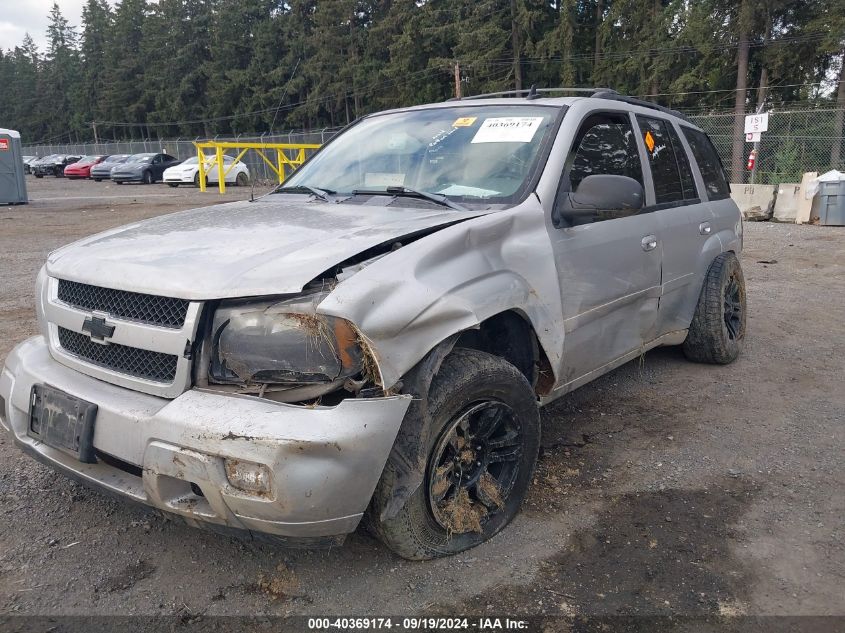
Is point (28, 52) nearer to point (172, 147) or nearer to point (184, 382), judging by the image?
point (172, 147)

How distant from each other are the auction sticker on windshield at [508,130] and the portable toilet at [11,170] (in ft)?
66.2

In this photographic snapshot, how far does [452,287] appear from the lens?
2.52m

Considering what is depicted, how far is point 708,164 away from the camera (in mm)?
5043

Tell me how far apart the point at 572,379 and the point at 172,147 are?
→ 51.7 metres

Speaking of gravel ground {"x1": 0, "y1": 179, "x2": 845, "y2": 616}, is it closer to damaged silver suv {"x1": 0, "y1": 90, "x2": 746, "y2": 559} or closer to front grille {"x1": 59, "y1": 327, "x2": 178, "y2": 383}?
damaged silver suv {"x1": 0, "y1": 90, "x2": 746, "y2": 559}

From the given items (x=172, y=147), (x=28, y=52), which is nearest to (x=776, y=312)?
(x=172, y=147)

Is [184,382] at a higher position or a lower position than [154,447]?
higher

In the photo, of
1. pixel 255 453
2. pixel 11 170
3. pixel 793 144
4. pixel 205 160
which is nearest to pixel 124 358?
pixel 255 453

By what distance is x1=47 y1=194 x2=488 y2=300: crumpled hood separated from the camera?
7.55 ft

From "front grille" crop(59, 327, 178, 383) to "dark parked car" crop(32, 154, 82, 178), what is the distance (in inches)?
1787

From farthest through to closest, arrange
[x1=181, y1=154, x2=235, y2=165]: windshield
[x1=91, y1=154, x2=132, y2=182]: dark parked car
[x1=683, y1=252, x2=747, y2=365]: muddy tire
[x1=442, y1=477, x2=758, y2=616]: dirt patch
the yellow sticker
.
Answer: [x1=91, y1=154, x2=132, y2=182]: dark parked car < [x1=181, y1=154, x2=235, y2=165]: windshield < [x1=683, y1=252, x2=747, y2=365]: muddy tire < the yellow sticker < [x1=442, y1=477, x2=758, y2=616]: dirt patch

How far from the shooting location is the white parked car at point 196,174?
3045 cm

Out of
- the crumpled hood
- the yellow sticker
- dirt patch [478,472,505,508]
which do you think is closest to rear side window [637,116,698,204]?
the yellow sticker

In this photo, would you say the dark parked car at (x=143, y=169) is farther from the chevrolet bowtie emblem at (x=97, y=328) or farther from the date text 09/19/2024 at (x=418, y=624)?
the date text 09/19/2024 at (x=418, y=624)
